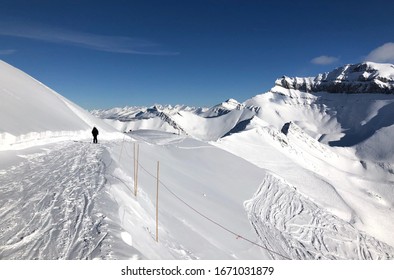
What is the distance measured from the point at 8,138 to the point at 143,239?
10582mm

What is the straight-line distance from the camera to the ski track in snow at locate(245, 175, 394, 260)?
1973 cm

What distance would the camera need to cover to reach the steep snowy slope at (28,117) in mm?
16594

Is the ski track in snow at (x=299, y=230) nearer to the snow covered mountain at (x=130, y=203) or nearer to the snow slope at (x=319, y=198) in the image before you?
the snow slope at (x=319, y=198)

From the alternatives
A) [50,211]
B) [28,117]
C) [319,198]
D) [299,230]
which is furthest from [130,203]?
A: [319,198]

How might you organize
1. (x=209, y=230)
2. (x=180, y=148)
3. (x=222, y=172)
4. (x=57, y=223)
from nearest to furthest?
(x=57, y=223)
(x=209, y=230)
(x=222, y=172)
(x=180, y=148)

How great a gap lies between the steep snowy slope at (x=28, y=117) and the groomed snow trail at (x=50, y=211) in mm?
2814

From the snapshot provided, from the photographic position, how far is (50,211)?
905 cm

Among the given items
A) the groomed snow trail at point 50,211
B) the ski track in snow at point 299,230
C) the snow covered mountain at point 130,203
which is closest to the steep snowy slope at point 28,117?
the snow covered mountain at point 130,203

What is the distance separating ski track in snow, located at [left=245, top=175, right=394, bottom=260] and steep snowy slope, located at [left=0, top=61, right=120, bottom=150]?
14459 mm

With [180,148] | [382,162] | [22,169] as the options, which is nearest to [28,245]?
[22,169]

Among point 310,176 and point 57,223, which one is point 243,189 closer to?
point 57,223

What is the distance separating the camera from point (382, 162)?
148 m

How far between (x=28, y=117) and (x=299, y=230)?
20.4 metres

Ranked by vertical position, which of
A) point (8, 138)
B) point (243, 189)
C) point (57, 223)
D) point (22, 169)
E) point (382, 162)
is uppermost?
point (8, 138)
